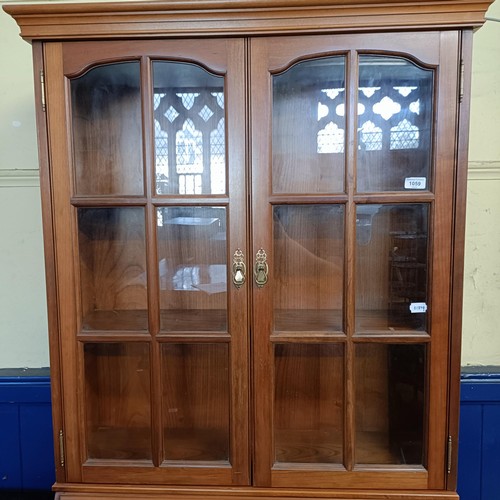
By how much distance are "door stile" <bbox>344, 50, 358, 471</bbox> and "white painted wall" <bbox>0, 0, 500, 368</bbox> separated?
1.71ft

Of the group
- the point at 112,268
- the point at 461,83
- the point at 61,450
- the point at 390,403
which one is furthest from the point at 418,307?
the point at 61,450

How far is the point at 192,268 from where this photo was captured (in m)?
0.91

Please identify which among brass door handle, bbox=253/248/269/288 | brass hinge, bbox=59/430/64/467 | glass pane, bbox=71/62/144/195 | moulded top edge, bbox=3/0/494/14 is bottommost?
brass hinge, bbox=59/430/64/467

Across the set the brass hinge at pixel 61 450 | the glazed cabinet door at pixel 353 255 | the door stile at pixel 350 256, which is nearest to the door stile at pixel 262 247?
the glazed cabinet door at pixel 353 255

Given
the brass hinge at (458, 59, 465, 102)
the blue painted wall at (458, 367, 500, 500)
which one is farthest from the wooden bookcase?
the blue painted wall at (458, 367, 500, 500)

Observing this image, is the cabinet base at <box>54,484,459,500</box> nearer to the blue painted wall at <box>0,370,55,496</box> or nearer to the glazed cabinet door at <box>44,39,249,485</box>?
the glazed cabinet door at <box>44,39,249,485</box>

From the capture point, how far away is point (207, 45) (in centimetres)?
77

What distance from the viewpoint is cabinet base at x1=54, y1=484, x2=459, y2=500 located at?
821 millimetres

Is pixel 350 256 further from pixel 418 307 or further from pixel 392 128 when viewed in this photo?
pixel 392 128

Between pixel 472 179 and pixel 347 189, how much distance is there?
0.54m

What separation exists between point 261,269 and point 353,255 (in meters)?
0.19

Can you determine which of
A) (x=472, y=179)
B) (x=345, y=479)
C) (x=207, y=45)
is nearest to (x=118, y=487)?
(x=345, y=479)

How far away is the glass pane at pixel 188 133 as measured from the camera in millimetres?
832

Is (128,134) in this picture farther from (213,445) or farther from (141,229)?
(213,445)
